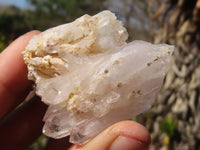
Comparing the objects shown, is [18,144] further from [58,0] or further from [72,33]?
[58,0]

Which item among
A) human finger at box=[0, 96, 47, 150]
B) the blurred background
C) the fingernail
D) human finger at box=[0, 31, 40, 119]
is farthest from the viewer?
the blurred background

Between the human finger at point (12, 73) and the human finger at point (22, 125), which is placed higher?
the human finger at point (12, 73)

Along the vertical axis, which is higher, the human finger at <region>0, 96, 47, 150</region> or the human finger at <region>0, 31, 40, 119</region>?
the human finger at <region>0, 31, 40, 119</region>

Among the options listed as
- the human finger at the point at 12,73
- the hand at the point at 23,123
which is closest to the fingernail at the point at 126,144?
the hand at the point at 23,123

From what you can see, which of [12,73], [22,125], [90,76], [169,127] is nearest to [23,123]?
[22,125]

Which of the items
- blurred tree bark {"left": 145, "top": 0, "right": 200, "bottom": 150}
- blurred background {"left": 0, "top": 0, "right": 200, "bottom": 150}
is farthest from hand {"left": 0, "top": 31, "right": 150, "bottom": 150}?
blurred tree bark {"left": 145, "top": 0, "right": 200, "bottom": 150}

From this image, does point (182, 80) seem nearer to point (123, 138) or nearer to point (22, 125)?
point (22, 125)

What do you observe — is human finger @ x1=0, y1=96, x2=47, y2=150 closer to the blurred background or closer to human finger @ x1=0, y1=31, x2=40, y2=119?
human finger @ x1=0, y1=31, x2=40, y2=119

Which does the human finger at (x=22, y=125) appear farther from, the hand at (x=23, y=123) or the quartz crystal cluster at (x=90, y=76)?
the quartz crystal cluster at (x=90, y=76)

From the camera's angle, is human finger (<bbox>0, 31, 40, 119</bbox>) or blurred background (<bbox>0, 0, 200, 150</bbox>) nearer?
human finger (<bbox>0, 31, 40, 119</bbox>)
